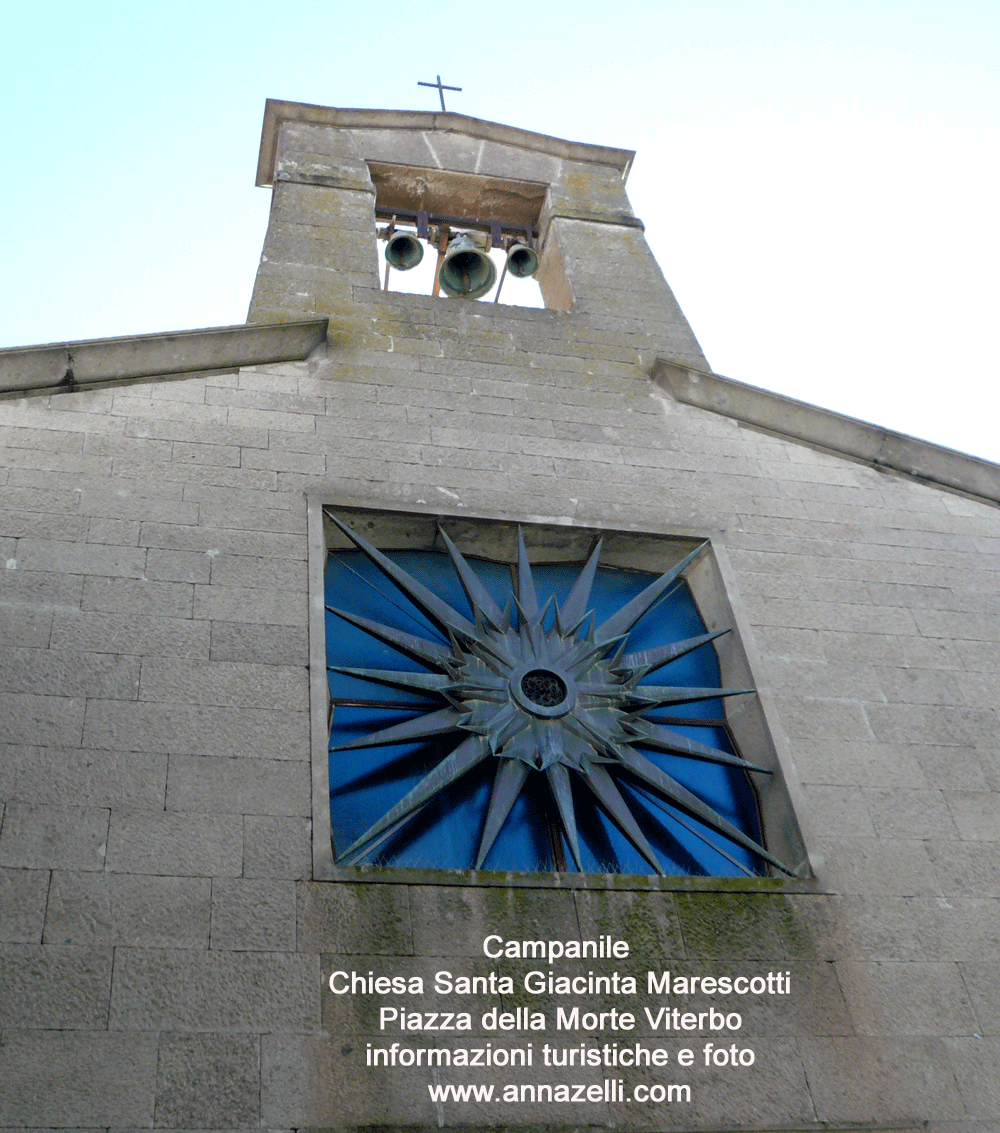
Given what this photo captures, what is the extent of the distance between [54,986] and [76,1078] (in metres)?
0.34

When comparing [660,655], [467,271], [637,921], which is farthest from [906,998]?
[467,271]

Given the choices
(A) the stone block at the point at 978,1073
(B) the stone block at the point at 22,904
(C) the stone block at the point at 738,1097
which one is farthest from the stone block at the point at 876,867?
(B) the stone block at the point at 22,904

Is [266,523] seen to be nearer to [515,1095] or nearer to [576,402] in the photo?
[576,402]

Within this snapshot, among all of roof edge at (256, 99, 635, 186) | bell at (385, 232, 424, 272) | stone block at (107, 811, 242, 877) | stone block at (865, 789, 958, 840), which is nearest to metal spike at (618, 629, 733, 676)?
stone block at (865, 789, 958, 840)

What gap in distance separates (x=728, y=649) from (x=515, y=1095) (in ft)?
9.05

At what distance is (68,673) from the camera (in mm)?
5102

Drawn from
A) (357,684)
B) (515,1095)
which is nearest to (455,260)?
(357,684)

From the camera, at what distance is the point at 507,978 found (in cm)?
453

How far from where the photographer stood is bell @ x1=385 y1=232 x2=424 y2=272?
30.2 ft

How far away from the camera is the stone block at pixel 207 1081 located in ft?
12.8

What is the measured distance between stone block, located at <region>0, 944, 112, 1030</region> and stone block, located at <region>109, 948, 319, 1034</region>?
2.1 inches

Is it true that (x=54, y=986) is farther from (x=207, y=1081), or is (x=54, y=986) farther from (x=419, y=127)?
(x=419, y=127)

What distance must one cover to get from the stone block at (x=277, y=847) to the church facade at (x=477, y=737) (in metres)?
0.02

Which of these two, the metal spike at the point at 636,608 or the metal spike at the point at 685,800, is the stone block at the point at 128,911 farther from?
the metal spike at the point at 636,608
